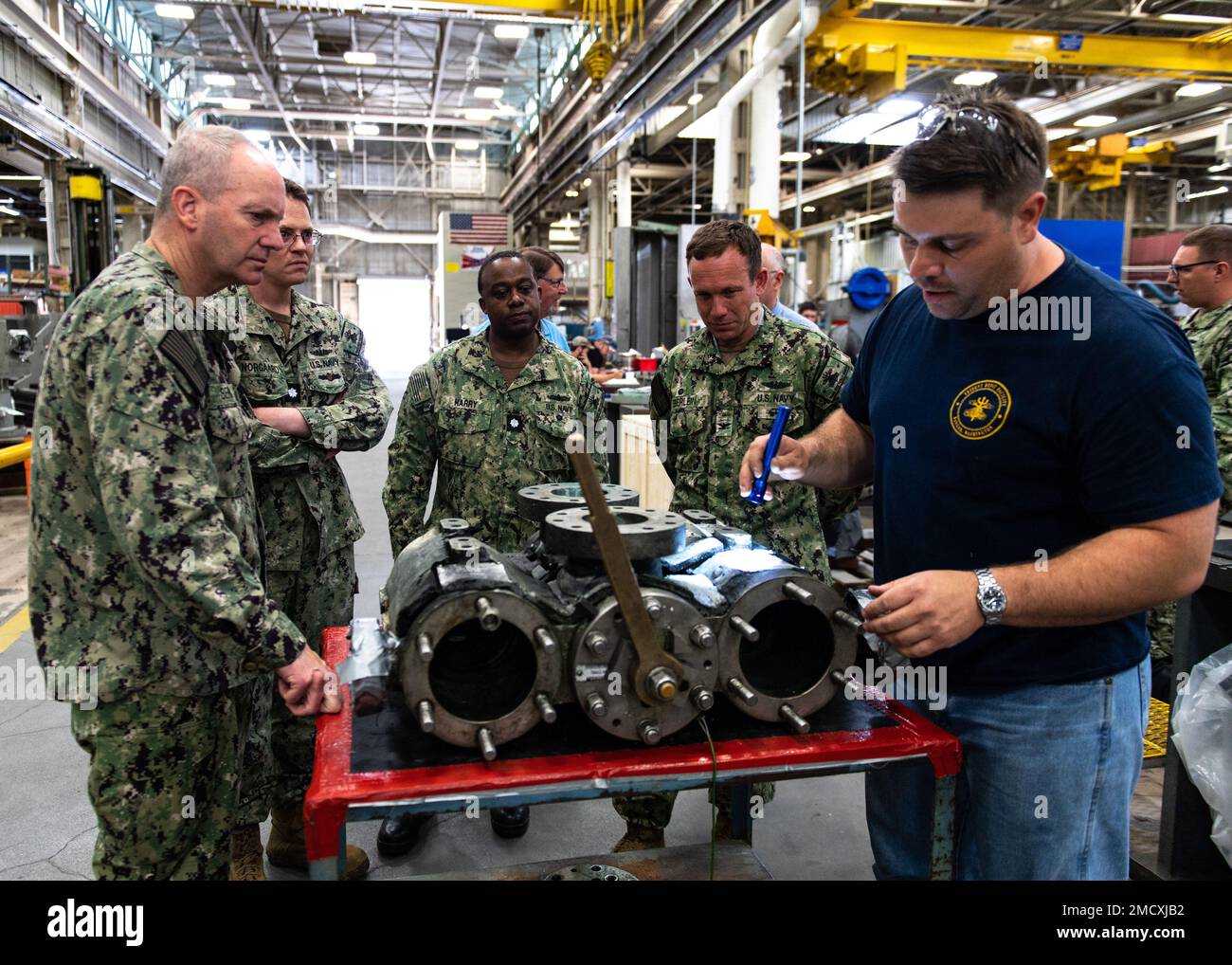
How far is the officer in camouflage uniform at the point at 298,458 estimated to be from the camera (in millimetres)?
2268

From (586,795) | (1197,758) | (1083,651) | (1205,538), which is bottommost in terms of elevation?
(1197,758)

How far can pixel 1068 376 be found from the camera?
1.21 m

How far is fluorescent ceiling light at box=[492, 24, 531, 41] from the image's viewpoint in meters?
10.7

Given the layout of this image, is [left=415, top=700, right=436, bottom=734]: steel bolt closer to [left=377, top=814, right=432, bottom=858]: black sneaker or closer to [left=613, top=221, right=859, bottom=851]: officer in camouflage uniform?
[left=613, top=221, right=859, bottom=851]: officer in camouflage uniform

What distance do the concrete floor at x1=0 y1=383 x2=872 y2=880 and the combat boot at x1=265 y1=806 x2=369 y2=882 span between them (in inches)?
1.3

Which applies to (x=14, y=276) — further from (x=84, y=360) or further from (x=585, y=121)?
(x=84, y=360)

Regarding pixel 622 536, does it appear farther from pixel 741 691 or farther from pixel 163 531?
pixel 163 531

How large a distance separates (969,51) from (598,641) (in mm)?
7747

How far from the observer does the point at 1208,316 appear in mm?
3494

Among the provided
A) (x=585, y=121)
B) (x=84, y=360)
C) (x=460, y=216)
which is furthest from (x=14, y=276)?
(x=84, y=360)

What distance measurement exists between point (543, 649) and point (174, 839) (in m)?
0.81

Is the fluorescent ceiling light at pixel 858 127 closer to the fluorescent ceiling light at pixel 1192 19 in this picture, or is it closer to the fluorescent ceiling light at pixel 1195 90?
the fluorescent ceiling light at pixel 1195 90

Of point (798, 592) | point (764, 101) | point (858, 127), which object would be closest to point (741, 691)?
point (798, 592)

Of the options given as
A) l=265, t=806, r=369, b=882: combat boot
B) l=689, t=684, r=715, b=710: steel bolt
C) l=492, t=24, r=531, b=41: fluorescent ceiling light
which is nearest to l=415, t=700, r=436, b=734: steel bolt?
l=689, t=684, r=715, b=710: steel bolt
